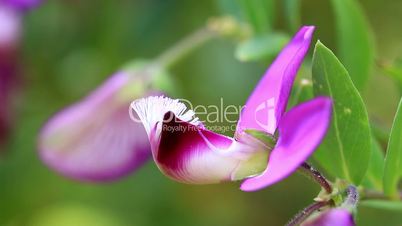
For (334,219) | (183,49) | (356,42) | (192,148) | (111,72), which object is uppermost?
(111,72)

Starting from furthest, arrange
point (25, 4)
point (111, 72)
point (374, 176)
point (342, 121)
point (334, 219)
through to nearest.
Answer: point (111, 72)
point (25, 4)
point (374, 176)
point (342, 121)
point (334, 219)

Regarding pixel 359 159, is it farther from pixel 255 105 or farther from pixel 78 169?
pixel 78 169

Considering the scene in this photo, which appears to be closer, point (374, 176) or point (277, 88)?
point (277, 88)

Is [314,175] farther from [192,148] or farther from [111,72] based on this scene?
[111,72]

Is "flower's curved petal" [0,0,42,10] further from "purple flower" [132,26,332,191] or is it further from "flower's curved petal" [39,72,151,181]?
"purple flower" [132,26,332,191]

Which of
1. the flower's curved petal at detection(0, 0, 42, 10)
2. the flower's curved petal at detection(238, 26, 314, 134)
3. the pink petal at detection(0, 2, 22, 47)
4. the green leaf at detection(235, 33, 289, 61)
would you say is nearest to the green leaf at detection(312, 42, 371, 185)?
the flower's curved petal at detection(238, 26, 314, 134)

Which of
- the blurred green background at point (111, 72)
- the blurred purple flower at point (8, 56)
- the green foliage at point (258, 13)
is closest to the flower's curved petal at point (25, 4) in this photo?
the blurred purple flower at point (8, 56)

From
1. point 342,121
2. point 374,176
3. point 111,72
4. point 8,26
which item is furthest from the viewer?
point 111,72

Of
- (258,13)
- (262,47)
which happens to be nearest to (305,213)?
(262,47)
